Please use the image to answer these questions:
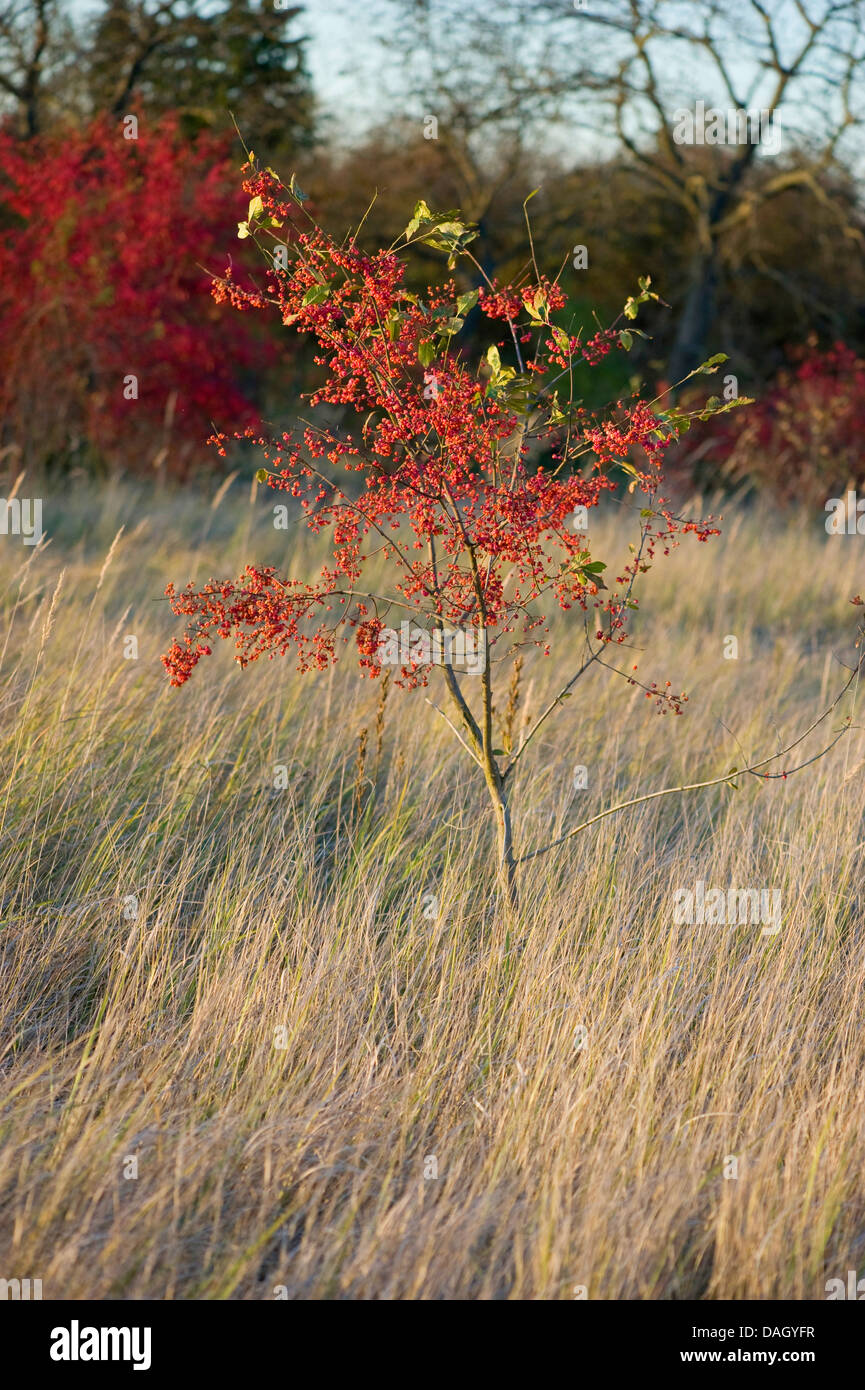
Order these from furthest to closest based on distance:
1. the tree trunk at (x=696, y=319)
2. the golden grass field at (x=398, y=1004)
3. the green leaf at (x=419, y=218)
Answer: the tree trunk at (x=696, y=319) → the green leaf at (x=419, y=218) → the golden grass field at (x=398, y=1004)

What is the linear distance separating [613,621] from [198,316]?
302 inches

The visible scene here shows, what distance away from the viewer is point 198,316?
9594 mm

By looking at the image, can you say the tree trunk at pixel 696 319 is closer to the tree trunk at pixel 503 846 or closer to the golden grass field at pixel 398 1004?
the golden grass field at pixel 398 1004

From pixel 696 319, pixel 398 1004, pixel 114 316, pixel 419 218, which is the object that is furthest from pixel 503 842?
pixel 696 319

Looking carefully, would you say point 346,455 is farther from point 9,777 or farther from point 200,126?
point 200,126

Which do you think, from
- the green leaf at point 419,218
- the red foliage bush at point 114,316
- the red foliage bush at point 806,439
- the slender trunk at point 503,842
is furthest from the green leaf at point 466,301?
the red foliage bush at point 806,439

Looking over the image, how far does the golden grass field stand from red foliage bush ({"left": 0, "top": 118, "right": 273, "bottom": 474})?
4.93 metres

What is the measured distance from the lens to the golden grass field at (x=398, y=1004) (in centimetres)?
216

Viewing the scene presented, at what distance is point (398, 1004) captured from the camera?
280 centimetres

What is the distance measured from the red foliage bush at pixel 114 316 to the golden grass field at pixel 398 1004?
4.93m

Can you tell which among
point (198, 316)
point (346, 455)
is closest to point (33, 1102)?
point (346, 455)

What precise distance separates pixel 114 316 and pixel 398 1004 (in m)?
7.50

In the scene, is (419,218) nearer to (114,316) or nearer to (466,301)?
(466,301)

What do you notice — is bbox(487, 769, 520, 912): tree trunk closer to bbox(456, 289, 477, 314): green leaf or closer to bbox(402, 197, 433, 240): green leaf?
bbox(456, 289, 477, 314): green leaf
